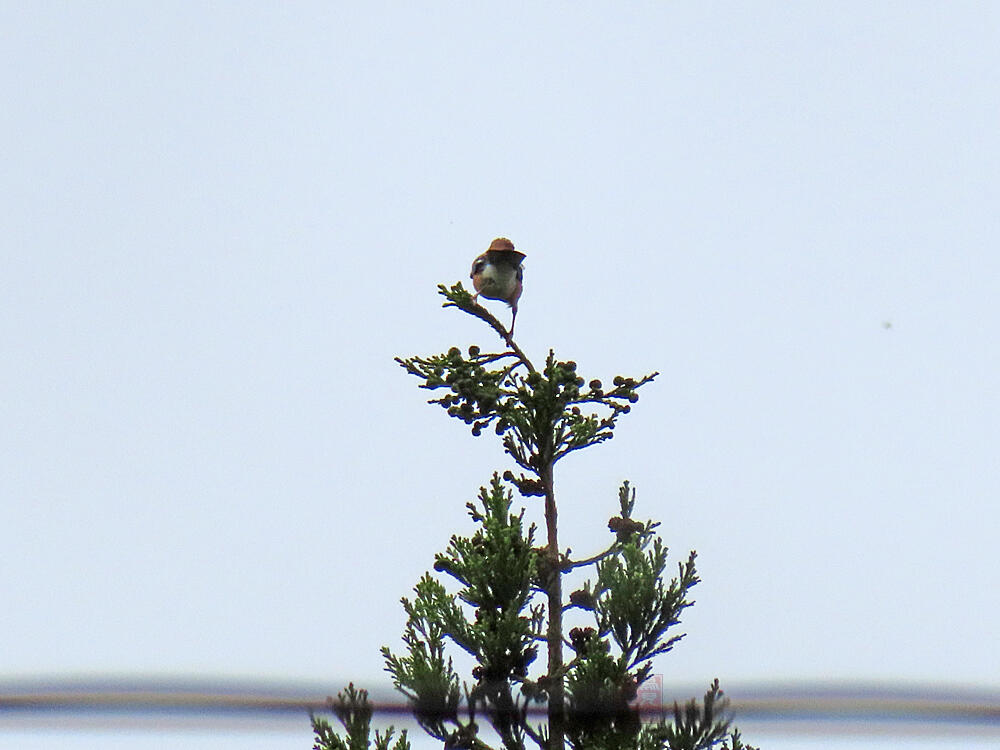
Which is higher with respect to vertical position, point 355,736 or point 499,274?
point 499,274

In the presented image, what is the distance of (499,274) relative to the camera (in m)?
5.15

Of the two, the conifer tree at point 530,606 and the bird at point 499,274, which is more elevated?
the bird at point 499,274

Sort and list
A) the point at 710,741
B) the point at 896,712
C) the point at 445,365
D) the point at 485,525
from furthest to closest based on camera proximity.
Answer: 1. the point at 445,365
2. the point at 485,525
3. the point at 710,741
4. the point at 896,712

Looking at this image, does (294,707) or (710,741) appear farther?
(710,741)

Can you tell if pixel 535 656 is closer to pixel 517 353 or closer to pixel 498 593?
pixel 498 593

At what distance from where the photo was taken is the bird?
5.13 metres

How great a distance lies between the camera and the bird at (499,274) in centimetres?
513

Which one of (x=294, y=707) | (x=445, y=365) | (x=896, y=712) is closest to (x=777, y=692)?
(x=896, y=712)

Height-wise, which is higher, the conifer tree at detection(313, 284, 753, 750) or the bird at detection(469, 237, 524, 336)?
the bird at detection(469, 237, 524, 336)

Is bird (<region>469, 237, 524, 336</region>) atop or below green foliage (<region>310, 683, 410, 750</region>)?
atop

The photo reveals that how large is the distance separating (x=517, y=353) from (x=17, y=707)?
315 centimetres

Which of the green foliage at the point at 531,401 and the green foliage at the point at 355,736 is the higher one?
the green foliage at the point at 531,401

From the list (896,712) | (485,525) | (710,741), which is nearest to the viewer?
(896,712)

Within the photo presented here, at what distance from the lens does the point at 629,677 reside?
4383 millimetres
